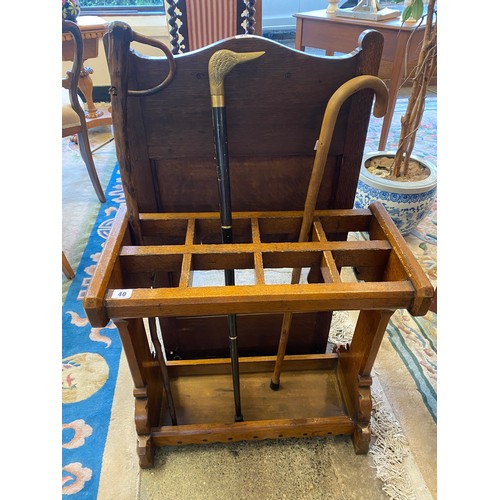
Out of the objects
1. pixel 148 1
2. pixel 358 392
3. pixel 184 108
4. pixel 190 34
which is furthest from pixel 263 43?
pixel 148 1

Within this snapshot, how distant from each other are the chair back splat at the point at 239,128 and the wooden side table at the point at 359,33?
153cm

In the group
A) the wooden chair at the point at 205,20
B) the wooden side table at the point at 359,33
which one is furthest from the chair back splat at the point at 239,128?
the wooden side table at the point at 359,33

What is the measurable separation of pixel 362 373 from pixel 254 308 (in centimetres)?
45

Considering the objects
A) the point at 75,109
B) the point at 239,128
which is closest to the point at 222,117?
the point at 239,128

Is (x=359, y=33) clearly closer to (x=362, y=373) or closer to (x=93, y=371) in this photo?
(x=362, y=373)

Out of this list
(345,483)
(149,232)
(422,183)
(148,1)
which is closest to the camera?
(149,232)

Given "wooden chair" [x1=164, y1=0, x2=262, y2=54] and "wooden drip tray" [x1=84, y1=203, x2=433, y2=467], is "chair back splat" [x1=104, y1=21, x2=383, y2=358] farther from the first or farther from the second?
"wooden chair" [x1=164, y1=0, x2=262, y2=54]

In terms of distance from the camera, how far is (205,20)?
4.87 feet

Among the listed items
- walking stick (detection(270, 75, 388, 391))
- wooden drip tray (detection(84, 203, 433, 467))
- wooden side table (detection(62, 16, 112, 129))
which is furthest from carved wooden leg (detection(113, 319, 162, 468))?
wooden side table (detection(62, 16, 112, 129))

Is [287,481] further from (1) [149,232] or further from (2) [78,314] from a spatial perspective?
(2) [78,314]

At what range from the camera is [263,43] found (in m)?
0.71

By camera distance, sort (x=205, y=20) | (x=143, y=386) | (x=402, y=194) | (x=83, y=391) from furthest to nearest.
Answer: (x=402, y=194), (x=205, y=20), (x=83, y=391), (x=143, y=386)

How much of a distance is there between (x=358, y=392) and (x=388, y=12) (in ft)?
7.63

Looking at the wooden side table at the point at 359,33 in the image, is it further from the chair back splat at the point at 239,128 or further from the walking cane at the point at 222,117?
the walking cane at the point at 222,117
